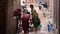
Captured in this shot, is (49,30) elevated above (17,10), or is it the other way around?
(17,10)

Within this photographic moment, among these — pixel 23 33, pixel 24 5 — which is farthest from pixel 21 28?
pixel 24 5

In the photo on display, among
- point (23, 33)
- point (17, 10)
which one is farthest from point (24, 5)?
point (23, 33)

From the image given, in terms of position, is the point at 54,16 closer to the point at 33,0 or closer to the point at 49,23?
the point at 49,23

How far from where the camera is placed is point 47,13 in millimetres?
890

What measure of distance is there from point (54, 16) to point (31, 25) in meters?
0.16

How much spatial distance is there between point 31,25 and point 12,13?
146mm

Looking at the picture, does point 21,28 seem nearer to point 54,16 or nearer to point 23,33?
point 23,33

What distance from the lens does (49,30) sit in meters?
0.87
